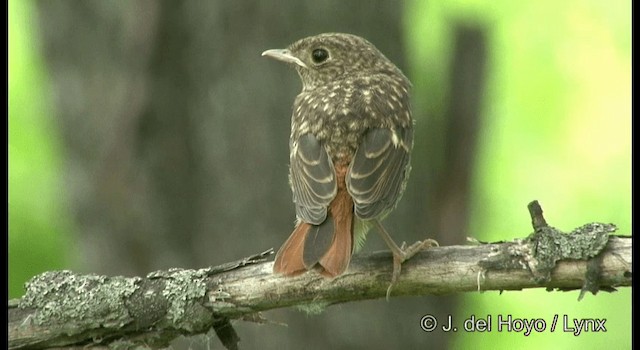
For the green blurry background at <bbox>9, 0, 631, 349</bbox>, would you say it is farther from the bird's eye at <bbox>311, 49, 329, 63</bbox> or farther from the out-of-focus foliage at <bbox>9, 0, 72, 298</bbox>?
the bird's eye at <bbox>311, 49, 329, 63</bbox>

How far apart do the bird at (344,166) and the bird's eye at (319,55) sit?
0.31 ft

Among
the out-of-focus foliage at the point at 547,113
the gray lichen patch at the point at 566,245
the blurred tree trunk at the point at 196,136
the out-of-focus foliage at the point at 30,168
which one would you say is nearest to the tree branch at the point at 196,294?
the gray lichen patch at the point at 566,245

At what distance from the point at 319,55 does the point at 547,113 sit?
3.70 metres

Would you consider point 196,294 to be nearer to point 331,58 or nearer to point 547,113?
point 331,58

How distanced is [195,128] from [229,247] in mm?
750

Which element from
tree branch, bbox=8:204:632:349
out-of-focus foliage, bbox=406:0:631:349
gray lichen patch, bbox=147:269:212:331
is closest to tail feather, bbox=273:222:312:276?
tree branch, bbox=8:204:632:349

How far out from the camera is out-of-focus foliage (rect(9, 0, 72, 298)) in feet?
22.9

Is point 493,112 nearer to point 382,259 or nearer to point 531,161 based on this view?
point 531,161

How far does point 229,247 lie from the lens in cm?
610

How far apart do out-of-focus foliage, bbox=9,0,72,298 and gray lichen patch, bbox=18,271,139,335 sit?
2.65 metres

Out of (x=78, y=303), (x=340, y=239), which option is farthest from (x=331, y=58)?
(x=78, y=303)

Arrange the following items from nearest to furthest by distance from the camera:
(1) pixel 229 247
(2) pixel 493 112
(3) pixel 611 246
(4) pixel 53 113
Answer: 1. (3) pixel 611 246
2. (1) pixel 229 247
3. (4) pixel 53 113
4. (2) pixel 493 112

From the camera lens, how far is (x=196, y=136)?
6.18 m

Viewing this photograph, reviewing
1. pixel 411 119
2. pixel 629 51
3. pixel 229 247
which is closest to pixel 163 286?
pixel 411 119
